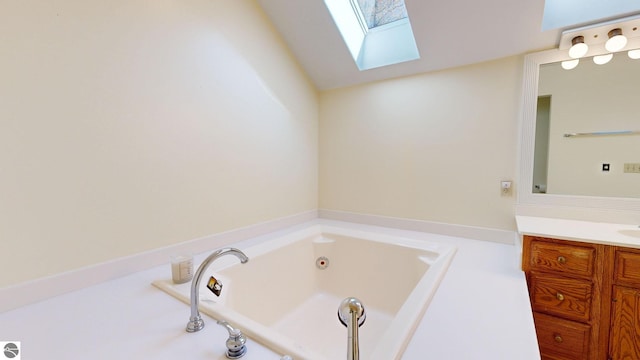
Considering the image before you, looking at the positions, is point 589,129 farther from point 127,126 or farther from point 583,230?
point 127,126

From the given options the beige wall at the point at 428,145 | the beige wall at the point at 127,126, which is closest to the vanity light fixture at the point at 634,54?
the beige wall at the point at 428,145

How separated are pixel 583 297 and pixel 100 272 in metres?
2.41

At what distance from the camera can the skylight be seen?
207cm

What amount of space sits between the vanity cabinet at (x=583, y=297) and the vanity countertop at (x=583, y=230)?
33 mm

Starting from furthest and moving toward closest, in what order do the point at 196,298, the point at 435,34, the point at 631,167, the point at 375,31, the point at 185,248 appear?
the point at 375,31 → the point at 435,34 → the point at 185,248 → the point at 631,167 → the point at 196,298

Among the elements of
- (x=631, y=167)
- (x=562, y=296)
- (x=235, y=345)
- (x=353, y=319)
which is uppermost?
(x=631, y=167)

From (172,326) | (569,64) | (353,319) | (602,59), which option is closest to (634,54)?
(602,59)

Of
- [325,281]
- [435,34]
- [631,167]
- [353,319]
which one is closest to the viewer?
[353,319]

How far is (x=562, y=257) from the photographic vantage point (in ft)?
4.37

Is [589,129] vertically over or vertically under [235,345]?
over

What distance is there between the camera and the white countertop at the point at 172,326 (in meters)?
0.83

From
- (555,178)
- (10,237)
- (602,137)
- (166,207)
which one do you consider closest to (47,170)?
(10,237)

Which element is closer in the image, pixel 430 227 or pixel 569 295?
pixel 569 295
